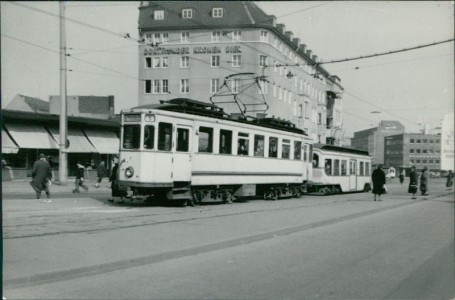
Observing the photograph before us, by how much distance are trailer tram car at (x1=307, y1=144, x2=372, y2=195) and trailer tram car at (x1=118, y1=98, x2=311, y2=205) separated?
256 inches

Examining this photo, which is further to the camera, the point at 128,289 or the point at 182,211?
the point at 182,211

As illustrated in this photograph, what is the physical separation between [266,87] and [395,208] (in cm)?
878

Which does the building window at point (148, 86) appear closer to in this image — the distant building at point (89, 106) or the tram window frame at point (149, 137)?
the tram window frame at point (149, 137)

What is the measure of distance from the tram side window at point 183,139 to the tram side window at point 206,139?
677 mm

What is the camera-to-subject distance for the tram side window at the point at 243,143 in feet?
63.8

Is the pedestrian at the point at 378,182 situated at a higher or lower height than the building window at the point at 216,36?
lower

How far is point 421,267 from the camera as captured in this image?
8.32 meters

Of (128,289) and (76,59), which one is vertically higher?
(76,59)

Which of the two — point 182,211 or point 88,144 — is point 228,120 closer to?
point 182,211

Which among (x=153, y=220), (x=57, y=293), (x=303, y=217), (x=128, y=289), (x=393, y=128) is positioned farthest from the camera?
(x=393, y=128)

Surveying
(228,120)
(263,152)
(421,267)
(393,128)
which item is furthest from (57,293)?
(393,128)

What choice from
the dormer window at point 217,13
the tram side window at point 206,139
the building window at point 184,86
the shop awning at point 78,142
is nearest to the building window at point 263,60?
the dormer window at point 217,13

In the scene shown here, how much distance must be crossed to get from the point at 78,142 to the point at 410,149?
51.4 m

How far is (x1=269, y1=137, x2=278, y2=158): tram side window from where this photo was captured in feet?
71.5
